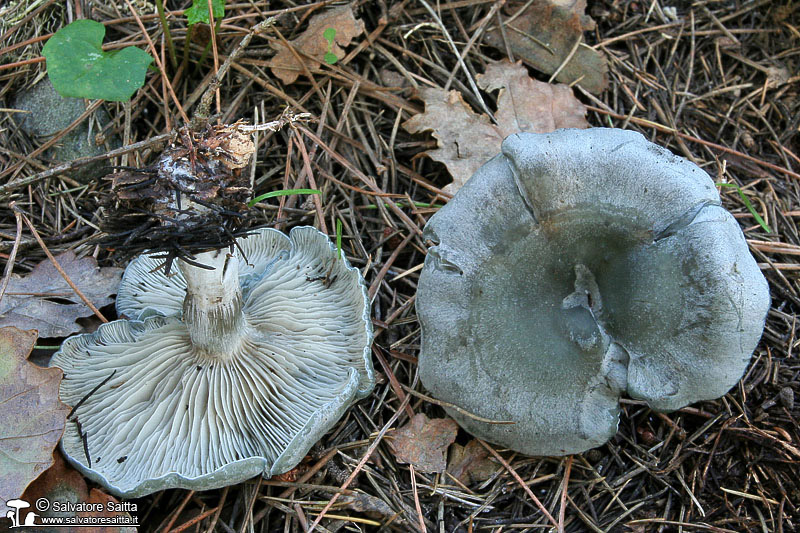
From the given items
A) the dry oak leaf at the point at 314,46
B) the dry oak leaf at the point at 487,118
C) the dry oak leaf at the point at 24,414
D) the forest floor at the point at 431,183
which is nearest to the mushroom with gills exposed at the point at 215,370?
the dry oak leaf at the point at 24,414

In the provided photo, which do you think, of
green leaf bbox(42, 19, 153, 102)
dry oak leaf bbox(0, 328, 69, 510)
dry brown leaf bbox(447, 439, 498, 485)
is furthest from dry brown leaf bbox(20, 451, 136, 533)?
green leaf bbox(42, 19, 153, 102)

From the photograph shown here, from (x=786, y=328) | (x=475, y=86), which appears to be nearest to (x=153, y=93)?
(x=475, y=86)

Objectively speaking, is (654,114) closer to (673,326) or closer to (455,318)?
(673,326)

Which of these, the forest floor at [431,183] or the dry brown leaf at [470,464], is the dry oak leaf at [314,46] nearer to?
the forest floor at [431,183]

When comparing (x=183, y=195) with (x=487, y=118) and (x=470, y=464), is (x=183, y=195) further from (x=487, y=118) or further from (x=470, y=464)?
(x=487, y=118)

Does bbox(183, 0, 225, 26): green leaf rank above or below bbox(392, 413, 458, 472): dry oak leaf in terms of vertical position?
above

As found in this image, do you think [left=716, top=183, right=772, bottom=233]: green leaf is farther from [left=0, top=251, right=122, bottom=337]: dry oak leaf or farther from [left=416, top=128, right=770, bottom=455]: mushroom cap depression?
[left=0, top=251, right=122, bottom=337]: dry oak leaf

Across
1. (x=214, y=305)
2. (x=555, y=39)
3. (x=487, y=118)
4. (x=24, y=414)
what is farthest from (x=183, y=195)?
(x=555, y=39)

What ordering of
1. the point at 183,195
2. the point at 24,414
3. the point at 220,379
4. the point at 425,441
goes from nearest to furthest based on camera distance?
the point at 183,195 < the point at 24,414 < the point at 220,379 < the point at 425,441
